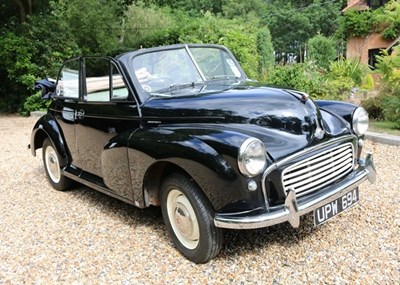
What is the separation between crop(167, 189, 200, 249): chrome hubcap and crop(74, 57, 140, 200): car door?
536mm

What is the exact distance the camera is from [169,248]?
3477mm

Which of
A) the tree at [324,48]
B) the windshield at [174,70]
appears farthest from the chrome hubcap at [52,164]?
the tree at [324,48]

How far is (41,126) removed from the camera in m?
5.38

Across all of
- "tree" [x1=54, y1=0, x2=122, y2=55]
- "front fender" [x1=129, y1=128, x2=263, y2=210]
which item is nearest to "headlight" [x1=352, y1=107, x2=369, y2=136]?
"front fender" [x1=129, y1=128, x2=263, y2=210]

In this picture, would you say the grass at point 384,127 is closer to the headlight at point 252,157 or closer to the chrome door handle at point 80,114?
the headlight at point 252,157

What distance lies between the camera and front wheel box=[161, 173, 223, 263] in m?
3.02

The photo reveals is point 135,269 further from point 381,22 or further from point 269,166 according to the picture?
point 381,22

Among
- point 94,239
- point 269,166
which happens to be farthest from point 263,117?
point 94,239

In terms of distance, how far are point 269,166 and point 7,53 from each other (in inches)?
505

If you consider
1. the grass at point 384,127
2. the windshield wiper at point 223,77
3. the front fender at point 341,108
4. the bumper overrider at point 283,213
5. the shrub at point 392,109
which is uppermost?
the windshield wiper at point 223,77

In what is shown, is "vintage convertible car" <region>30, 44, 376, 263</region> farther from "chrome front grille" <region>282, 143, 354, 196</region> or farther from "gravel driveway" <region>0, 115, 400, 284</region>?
"gravel driveway" <region>0, 115, 400, 284</region>

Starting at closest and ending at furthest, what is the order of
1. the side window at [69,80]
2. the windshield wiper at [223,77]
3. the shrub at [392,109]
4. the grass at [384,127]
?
the windshield wiper at [223,77], the side window at [69,80], the grass at [384,127], the shrub at [392,109]

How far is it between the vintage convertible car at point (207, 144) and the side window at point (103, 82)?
0.04ft

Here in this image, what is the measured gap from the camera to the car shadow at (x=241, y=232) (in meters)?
3.40
